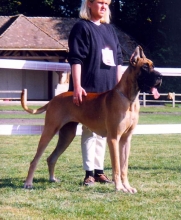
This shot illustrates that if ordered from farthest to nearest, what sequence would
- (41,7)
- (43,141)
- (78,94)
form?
(41,7) → (43,141) → (78,94)

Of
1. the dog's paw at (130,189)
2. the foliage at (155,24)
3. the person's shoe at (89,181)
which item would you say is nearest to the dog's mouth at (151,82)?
the dog's paw at (130,189)

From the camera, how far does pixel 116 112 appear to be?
18.8ft

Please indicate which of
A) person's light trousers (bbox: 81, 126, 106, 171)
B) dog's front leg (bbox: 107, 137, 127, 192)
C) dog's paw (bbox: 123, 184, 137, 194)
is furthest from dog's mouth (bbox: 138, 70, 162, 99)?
person's light trousers (bbox: 81, 126, 106, 171)

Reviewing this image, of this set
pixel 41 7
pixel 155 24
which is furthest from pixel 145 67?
pixel 41 7

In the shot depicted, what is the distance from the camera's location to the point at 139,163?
331 inches

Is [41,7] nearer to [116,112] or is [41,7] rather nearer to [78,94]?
[78,94]

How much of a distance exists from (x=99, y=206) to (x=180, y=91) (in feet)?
112

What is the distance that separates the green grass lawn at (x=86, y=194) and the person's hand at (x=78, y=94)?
0.94m

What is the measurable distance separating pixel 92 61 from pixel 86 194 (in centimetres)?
150

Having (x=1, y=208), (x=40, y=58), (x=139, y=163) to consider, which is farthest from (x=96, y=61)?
(x=40, y=58)

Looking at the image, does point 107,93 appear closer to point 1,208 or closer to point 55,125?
point 55,125

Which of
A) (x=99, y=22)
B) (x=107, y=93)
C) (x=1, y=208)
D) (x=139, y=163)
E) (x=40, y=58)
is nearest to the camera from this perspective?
(x=1, y=208)

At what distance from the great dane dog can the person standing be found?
0.17m

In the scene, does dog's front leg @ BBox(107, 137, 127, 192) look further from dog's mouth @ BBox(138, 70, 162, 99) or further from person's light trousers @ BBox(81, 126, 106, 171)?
person's light trousers @ BBox(81, 126, 106, 171)
